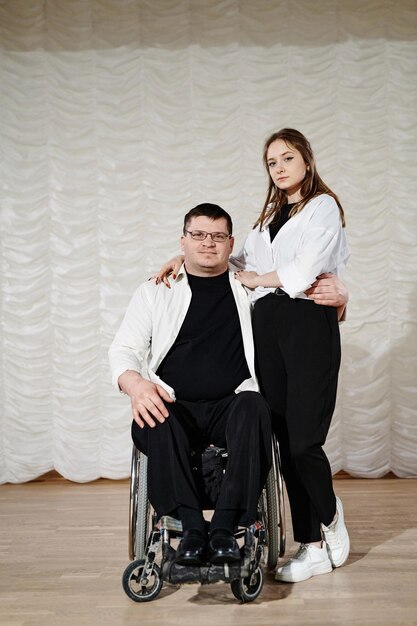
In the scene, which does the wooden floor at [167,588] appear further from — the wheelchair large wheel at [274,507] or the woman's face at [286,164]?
the woman's face at [286,164]

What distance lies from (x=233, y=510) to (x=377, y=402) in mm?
2337

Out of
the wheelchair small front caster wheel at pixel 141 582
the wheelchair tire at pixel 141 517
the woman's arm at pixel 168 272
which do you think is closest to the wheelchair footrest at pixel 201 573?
the wheelchair small front caster wheel at pixel 141 582

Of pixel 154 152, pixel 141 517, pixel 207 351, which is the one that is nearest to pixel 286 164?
pixel 207 351

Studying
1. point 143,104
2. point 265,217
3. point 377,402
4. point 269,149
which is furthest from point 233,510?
point 143,104

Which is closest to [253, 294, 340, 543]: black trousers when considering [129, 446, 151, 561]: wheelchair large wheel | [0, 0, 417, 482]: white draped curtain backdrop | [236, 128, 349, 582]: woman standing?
[236, 128, 349, 582]: woman standing

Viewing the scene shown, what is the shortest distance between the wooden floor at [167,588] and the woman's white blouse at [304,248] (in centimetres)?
96

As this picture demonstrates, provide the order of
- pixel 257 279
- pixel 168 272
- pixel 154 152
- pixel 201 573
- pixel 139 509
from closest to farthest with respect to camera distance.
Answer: pixel 201 573 < pixel 139 509 < pixel 257 279 < pixel 168 272 < pixel 154 152

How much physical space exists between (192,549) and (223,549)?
0.29 feet

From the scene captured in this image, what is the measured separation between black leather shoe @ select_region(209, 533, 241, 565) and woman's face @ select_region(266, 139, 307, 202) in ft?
3.87

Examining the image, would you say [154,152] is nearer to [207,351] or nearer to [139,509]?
[207,351]

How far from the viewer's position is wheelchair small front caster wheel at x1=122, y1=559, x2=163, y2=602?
84.1 inches

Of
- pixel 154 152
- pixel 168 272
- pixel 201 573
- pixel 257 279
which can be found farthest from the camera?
pixel 154 152

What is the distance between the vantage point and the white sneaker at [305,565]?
236 centimetres

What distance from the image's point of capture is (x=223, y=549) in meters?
2.01
